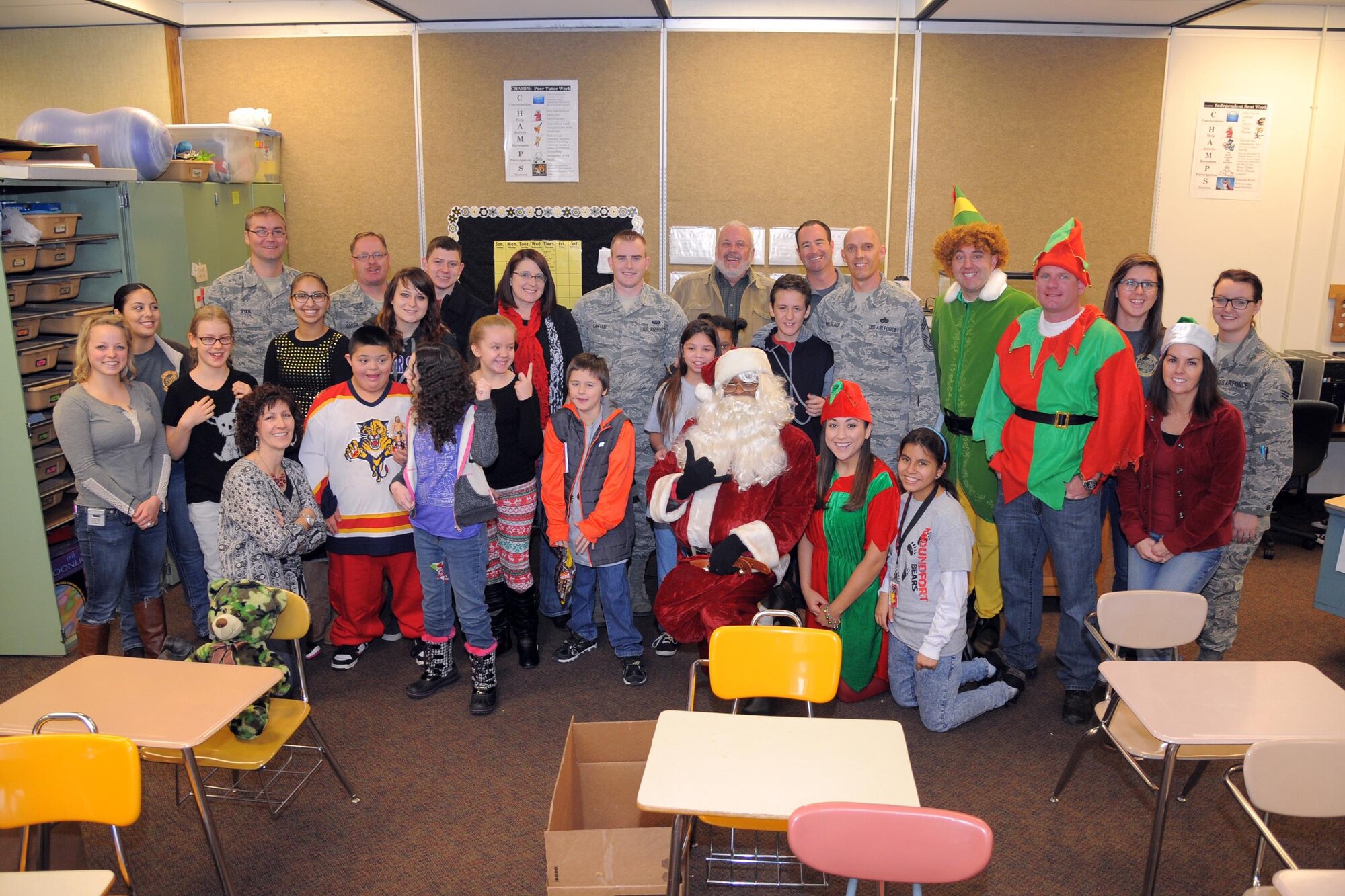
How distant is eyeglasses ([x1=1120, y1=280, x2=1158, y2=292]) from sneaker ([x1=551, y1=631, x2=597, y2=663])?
2752 mm

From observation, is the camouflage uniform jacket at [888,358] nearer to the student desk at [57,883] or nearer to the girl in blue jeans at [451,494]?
the girl in blue jeans at [451,494]

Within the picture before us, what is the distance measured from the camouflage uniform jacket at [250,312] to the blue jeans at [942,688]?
10.8ft

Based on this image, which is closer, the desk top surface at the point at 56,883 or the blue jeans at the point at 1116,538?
the desk top surface at the point at 56,883

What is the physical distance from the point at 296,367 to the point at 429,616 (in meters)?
1.24

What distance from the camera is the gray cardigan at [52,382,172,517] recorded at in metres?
3.66

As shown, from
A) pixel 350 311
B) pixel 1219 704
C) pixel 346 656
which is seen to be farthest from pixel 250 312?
pixel 1219 704

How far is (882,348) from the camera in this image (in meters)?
4.11

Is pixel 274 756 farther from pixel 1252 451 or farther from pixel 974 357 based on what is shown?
pixel 1252 451

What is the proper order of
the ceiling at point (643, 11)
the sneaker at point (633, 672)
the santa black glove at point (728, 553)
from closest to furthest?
the santa black glove at point (728, 553), the sneaker at point (633, 672), the ceiling at point (643, 11)

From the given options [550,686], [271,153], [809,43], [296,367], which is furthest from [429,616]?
[809,43]

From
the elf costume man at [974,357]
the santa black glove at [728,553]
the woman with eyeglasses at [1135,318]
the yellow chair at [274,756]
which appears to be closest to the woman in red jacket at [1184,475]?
the woman with eyeglasses at [1135,318]

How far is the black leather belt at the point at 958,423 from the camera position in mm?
4012

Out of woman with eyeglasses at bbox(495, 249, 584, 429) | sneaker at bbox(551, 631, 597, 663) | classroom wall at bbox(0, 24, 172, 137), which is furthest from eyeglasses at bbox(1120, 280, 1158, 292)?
classroom wall at bbox(0, 24, 172, 137)

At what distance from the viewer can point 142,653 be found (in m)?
4.11
